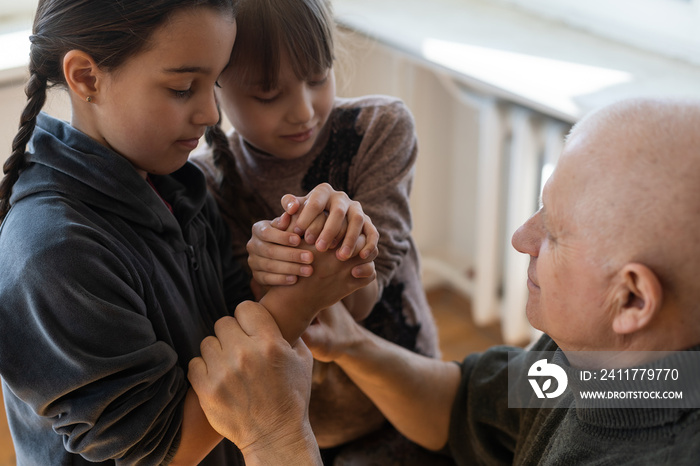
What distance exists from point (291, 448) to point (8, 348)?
40cm

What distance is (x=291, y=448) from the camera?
1.02 metres

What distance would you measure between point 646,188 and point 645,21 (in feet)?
4.93

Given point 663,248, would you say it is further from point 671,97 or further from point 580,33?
point 580,33

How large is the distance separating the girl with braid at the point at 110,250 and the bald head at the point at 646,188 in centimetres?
38

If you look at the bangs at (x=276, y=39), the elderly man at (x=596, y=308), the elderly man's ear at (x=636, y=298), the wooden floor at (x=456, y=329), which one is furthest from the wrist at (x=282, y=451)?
the wooden floor at (x=456, y=329)

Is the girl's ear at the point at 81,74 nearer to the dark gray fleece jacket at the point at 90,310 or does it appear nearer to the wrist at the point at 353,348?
the dark gray fleece jacket at the point at 90,310

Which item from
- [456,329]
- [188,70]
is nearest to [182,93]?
[188,70]

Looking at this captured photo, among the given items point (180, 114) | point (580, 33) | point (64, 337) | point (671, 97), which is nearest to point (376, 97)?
point (180, 114)

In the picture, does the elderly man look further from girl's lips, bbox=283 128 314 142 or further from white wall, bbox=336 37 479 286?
white wall, bbox=336 37 479 286

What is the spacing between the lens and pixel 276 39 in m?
1.15

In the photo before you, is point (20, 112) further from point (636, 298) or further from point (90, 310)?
point (636, 298)
